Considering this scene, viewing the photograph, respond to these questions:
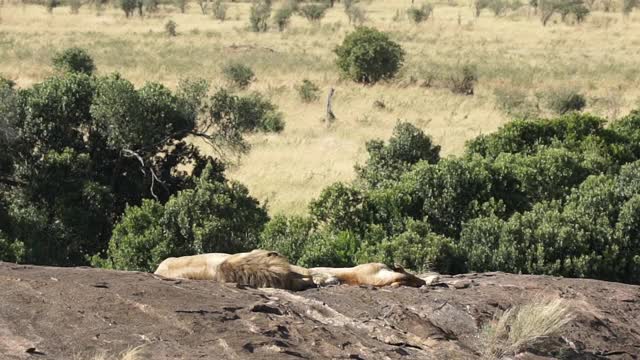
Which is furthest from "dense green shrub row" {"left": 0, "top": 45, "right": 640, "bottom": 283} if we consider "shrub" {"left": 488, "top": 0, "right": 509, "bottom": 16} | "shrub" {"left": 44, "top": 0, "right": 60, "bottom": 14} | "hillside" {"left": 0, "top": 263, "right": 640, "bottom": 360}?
"shrub" {"left": 44, "top": 0, "right": 60, "bottom": 14}

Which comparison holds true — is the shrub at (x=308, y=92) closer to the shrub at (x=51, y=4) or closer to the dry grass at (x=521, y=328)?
the dry grass at (x=521, y=328)

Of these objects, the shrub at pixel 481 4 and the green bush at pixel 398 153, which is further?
the shrub at pixel 481 4

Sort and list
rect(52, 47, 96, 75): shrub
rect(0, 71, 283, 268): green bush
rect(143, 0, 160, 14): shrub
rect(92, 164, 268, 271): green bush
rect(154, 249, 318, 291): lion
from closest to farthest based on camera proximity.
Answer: rect(154, 249, 318, 291): lion → rect(92, 164, 268, 271): green bush → rect(0, 71, 283, 268): green bush → rect(52, 47, 96, 75): shrub → rect(143, 0, 160, 14): shrub

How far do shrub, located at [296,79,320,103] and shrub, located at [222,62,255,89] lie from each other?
8.25ft

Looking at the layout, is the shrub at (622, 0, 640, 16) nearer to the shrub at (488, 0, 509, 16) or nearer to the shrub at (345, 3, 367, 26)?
Result: the shrub at (488, 0, 509, 16)

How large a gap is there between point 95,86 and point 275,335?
453 inches

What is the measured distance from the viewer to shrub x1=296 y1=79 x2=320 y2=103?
33.5 metres

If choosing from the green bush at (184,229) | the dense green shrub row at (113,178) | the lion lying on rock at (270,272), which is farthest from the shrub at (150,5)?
the lion lying on rock at (270,272)

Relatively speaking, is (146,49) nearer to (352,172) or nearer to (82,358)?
(352,172)

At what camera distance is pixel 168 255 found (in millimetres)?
13367

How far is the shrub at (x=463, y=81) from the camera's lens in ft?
119

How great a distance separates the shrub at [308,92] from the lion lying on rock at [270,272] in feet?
80.9

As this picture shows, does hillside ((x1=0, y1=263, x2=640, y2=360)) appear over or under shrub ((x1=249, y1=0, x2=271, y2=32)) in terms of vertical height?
over

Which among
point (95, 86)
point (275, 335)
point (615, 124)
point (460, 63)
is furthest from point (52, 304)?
point (460, 63)
